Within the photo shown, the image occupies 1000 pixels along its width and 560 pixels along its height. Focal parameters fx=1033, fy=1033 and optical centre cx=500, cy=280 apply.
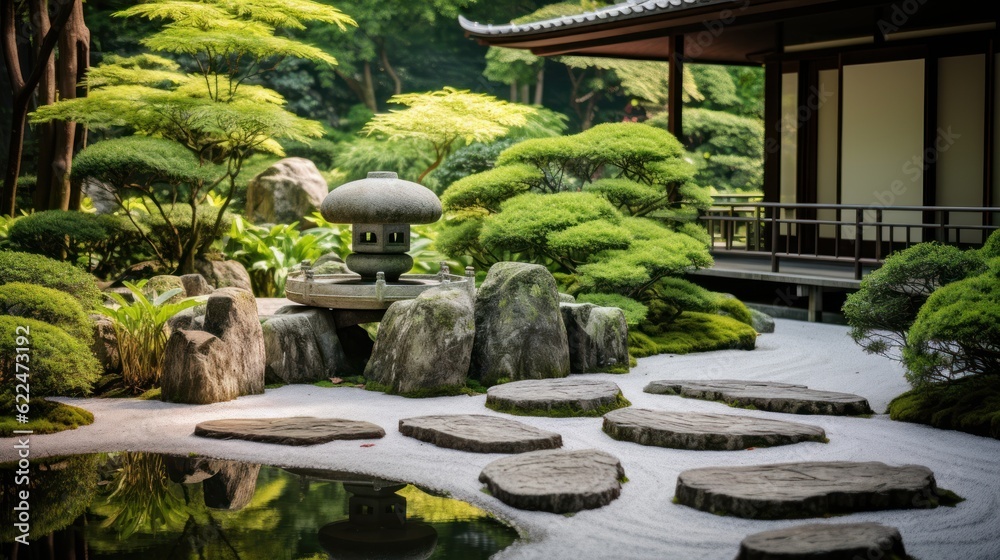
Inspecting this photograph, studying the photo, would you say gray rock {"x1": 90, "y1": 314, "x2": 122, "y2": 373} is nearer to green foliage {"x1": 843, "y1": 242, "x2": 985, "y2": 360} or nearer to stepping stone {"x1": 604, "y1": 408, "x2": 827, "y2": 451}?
stepping stone {"x1": 604, "y1": 408, "x2": 827, "y2": 451}

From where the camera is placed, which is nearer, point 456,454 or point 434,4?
point 456,454

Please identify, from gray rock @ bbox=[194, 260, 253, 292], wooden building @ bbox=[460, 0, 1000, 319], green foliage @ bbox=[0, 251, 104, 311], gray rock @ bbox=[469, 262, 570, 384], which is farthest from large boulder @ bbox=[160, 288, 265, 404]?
wooden building @ bbox=[460, 0, 1000, 319]

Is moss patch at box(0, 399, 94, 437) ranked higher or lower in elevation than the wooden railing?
lower

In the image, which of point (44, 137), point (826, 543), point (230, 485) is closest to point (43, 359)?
point (230, 485)

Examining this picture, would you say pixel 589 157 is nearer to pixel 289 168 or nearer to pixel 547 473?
pixel 547 473

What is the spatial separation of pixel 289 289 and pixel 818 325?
243 inches

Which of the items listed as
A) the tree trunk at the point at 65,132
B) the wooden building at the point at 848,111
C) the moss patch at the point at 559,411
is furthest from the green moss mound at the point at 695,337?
the tree trunk at the point at 65,132

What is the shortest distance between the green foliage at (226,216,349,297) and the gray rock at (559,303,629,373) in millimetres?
5392

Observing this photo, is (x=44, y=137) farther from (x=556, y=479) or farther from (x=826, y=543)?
(x=826, y=543)

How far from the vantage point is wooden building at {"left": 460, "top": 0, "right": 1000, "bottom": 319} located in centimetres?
1177

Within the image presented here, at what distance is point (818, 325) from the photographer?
39.3ft

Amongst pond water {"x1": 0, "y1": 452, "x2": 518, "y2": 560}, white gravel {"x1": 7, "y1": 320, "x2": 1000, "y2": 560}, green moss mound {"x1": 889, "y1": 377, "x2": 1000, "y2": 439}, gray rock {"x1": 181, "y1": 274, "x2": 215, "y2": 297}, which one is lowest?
pond water {"x1": 0, "y1": 452, "x2": 518, "y2": 560}

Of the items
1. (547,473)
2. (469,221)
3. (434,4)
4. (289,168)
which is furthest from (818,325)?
(434,4)

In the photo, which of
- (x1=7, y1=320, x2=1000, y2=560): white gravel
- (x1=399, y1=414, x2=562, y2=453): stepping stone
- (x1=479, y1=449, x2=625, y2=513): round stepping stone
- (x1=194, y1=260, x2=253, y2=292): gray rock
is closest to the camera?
(x1=7, y1=320, x2=1000, y2=560): white gravel
